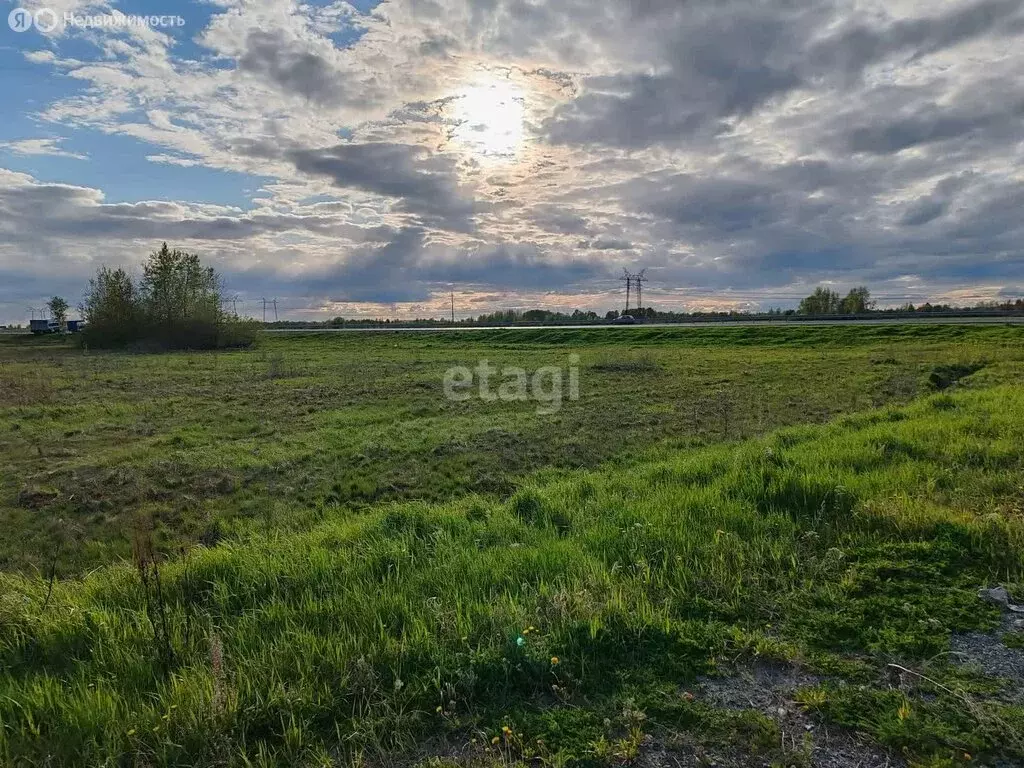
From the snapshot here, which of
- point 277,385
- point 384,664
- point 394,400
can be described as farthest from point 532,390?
point 384,664

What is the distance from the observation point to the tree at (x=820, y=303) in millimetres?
89938

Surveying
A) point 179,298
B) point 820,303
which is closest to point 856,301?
point 820,303

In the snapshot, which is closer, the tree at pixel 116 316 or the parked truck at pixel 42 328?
the tree at pixel 116 316

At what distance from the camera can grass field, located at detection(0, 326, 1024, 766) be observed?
2984mm

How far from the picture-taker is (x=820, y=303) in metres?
91.4

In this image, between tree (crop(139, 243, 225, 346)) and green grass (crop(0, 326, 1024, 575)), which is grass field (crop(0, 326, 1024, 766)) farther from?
tree (crop(139, 243, 225, 346))

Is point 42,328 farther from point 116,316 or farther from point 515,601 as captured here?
point 515,601

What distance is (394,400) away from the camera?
20.2m

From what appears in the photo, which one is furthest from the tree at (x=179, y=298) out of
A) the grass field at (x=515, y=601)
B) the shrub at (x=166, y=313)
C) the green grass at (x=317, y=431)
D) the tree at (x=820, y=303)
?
the tree at (x=820, y=303)

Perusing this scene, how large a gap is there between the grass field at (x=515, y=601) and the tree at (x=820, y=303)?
8920 centimetres

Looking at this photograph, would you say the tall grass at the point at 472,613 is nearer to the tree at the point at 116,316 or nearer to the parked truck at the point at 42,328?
the tree at the point at 116,316

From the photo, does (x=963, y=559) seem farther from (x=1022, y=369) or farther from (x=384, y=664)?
(x=1022, y=369)

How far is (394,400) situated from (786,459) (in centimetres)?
1458

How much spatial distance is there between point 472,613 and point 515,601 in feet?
1.20
